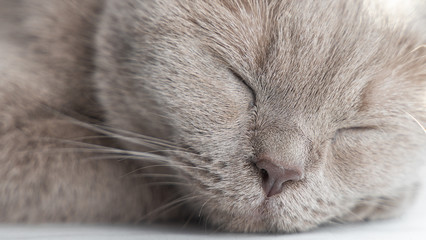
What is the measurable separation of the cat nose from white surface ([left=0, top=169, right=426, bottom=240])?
11 cm

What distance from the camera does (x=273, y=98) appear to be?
0.87 m

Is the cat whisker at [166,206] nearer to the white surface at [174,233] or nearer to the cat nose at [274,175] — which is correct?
the white surface at [174,233]

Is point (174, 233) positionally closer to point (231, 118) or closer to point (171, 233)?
point (171, 233)

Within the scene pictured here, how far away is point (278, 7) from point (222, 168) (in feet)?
1.20

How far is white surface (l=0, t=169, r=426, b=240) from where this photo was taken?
820 millimetres

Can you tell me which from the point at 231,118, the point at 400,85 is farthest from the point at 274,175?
the point at 400,85

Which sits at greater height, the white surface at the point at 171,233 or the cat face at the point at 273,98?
the cat face at the point at 273,98

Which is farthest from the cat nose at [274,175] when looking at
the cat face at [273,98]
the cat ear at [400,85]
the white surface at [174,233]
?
the cat ear at [400,85]

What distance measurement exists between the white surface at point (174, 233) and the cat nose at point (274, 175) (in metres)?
0.11

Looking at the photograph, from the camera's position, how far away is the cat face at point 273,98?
0.85 metres

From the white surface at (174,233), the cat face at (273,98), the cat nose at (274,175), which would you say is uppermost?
the cat face at (273,98)

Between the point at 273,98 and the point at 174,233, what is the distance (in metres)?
0.36

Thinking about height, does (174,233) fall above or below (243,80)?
below

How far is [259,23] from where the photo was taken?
0.88m
